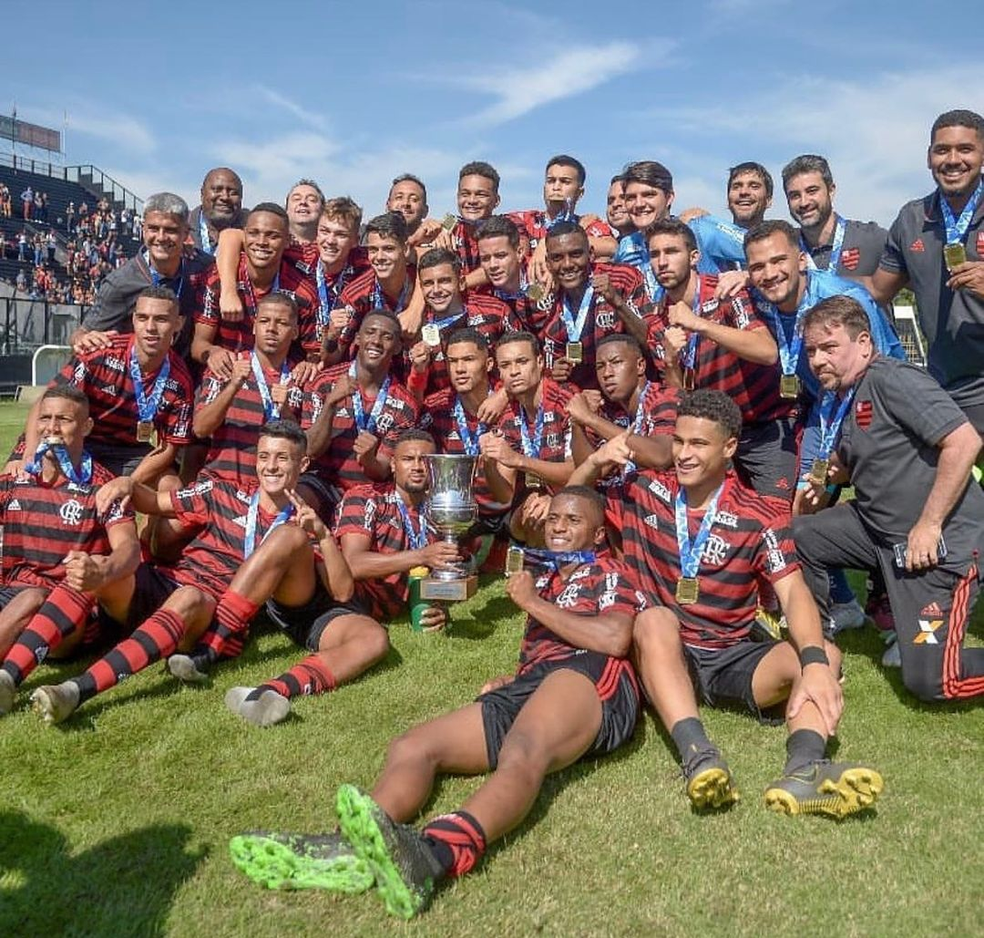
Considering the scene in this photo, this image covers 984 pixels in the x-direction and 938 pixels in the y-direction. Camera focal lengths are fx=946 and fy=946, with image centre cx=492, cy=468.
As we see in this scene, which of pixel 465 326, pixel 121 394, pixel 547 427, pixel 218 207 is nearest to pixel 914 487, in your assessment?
pixel 547 427

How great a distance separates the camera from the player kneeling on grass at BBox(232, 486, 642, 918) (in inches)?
116

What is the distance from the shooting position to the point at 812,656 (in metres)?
3.91

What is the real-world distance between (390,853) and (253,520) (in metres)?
2.71

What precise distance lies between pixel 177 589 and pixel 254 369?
1.91 meters

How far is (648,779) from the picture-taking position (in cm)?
388

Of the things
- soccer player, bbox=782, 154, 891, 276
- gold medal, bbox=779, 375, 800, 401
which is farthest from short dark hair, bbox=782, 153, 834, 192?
gold medal, bbox=779, 375, 800, 401

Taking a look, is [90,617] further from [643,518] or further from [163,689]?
[643,518]

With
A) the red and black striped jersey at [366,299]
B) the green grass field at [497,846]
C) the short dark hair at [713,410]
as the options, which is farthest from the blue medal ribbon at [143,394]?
the short dark hair at [713,410]

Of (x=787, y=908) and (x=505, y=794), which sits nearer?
(x=787, y=908)

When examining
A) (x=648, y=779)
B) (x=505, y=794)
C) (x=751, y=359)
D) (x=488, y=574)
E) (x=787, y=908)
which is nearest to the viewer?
(x=787, y=908)

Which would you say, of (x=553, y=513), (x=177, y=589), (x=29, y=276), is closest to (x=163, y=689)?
(x=177, y=589)

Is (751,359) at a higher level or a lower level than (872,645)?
higher

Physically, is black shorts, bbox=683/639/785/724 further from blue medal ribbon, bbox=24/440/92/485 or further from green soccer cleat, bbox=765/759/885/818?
blue medal ribbon, bbox=24/440/92/485

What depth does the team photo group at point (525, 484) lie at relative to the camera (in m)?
3.86
